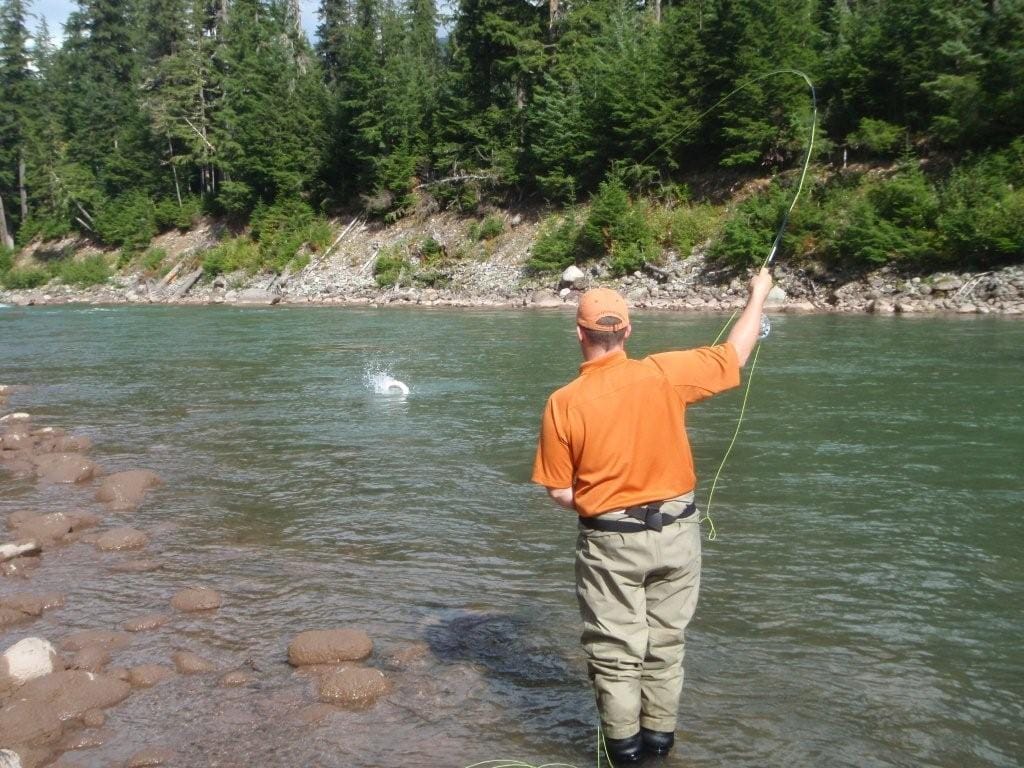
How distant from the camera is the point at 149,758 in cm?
392

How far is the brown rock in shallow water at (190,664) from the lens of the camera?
471 centimetres

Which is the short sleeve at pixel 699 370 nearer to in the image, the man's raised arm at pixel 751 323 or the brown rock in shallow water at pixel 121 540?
the man's raised arm at pixel 751 323

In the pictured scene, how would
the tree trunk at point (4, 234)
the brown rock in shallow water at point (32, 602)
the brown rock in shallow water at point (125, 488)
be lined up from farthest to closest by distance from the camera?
the tree trunk at point (4, 234) < the brown rock in shallow water at point (125, 488) < the brown rock in shallow water at point (32, 602)

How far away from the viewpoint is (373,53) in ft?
149

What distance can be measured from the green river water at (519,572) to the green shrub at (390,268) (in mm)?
25796

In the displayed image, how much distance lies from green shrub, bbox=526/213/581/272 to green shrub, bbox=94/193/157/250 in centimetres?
2853

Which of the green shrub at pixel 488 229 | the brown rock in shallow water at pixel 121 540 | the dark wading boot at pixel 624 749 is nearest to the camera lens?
the dark wading boot at pixel 624 749

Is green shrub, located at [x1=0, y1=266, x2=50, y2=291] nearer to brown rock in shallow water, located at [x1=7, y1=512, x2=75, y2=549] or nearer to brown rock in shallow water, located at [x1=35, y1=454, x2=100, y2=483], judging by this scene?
brown rock in shallow water, located at [x1=35, y1=454, x2=100, y2=483]

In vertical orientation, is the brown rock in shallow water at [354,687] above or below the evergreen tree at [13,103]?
below

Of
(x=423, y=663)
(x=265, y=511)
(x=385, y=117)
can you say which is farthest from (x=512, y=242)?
(x=423, y=663)

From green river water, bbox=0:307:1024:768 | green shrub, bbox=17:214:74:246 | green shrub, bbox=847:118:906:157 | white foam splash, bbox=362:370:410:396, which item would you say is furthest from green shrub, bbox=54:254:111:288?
white foam splash, bbox=362:370:410:396

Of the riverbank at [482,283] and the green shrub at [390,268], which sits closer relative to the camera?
the riverbank at [482,283]

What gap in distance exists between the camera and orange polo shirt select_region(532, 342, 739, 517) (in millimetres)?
3486

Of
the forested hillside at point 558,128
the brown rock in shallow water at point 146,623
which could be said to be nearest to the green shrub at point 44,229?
the forested hillside at point 558,128
